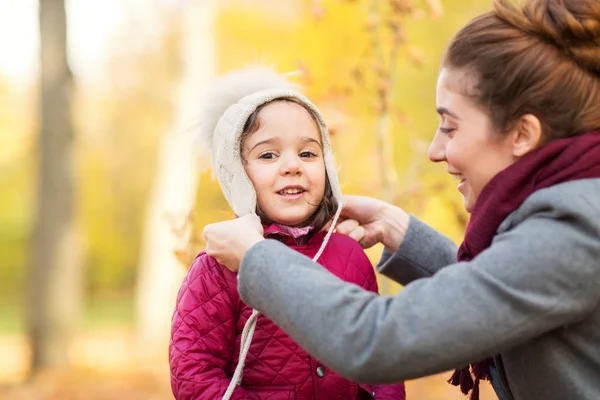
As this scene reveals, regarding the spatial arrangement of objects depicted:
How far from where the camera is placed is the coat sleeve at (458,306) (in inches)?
65.5

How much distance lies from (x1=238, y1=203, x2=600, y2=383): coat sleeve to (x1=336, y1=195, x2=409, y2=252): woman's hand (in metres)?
0.91

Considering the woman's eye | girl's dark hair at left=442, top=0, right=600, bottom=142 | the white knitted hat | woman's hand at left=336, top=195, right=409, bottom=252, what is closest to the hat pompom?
the white knitted hat

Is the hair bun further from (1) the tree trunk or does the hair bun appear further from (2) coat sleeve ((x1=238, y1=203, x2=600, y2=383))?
(1) the tree trunk

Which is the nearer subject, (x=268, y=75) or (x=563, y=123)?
(x=563, y=123)

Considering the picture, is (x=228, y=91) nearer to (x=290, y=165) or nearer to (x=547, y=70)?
(x=290, y=165)

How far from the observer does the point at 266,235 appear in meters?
2.34

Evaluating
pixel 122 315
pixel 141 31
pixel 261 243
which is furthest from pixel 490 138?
pixel 122 315

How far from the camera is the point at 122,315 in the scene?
85.4 ft

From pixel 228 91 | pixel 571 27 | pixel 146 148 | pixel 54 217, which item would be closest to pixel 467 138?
pixel 571 27

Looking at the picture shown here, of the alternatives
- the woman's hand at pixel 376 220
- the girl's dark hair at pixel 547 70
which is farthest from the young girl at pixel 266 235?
the girl's dark hair at pixel 547 70

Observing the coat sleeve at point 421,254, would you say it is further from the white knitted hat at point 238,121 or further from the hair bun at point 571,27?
the hair bun at point 571,27

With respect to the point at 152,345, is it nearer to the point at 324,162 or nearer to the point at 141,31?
the point at 141,31

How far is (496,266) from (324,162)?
885mm

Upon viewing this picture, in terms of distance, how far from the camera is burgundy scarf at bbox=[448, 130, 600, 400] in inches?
72.5
